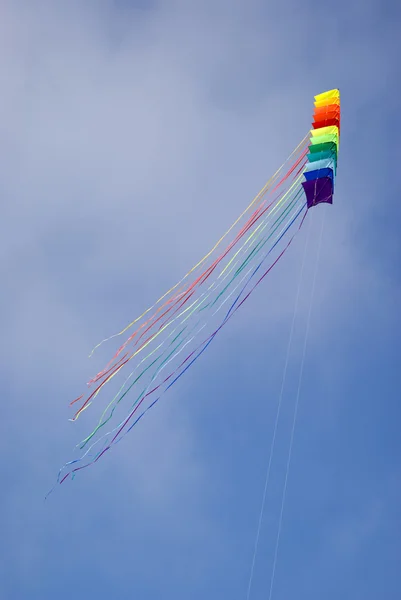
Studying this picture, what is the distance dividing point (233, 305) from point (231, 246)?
1545 mm

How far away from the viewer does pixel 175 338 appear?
1186 centimetres

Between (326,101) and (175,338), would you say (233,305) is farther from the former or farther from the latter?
(326,101)

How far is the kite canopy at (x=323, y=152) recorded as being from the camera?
44.2 ft

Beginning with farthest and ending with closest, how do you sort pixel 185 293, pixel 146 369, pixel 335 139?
pixel 335 139 < pixel 185 293 < pixel 146 369

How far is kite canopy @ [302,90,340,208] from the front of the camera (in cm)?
1348

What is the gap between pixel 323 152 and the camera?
13789 millimetres

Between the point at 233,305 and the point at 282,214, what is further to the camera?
the point at 282,214

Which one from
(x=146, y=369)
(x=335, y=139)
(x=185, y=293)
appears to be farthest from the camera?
(x=335, y=139)

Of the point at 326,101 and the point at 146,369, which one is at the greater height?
the point at 326,101

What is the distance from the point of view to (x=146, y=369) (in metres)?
11.7

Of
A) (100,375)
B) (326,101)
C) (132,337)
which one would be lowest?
(100,375)

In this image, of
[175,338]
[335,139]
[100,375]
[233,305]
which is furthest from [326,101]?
[100,375]

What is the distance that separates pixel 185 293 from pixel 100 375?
2362mm

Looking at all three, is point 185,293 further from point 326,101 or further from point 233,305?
point 326,101
